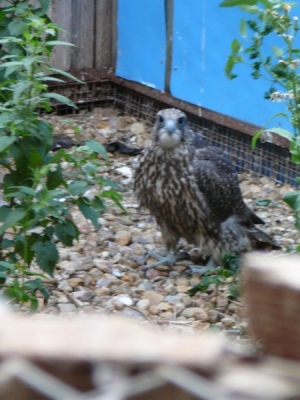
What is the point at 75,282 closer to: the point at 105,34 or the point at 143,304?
the point at 143,304

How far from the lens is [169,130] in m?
4.00

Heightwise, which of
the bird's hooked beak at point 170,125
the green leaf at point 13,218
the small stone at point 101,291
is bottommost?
the small stone at point 101,291

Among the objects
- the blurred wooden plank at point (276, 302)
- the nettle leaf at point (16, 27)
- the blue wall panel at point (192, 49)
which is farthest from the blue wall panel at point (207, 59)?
the blurred wooden plank at point (276, 302)

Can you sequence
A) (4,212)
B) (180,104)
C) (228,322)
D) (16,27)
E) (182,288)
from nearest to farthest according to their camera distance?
1. (4,212)
2. (16,27)
3. (228,322)
4. (182,288)
5. (180,104)

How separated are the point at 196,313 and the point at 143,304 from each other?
0.26 meters

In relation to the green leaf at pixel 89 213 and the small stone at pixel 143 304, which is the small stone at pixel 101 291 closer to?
the small stone at pixel 143 304

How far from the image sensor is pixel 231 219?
4188 millimetres

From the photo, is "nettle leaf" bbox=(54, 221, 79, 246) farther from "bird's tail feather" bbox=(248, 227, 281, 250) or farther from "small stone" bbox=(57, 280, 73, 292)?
"bird's tail feather" bbox=(248, 227, 281, 250)

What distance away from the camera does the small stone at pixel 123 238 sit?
435 centimetres

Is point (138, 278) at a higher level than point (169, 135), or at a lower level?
lower

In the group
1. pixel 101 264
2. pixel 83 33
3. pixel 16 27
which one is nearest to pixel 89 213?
pixel 16 27

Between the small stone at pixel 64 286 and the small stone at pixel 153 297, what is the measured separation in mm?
351

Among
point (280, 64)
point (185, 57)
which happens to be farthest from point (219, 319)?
point (185, 57)

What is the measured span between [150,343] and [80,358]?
53 mm
